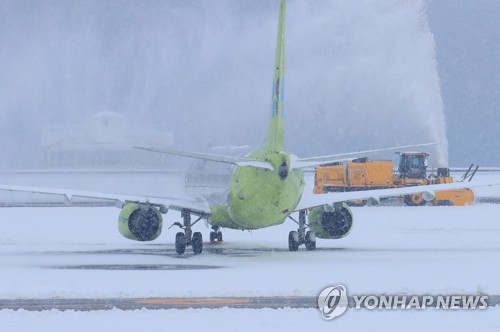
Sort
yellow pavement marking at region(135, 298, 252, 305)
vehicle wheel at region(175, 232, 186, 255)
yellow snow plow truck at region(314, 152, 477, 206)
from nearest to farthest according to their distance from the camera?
1. yellow pavement marking at region(135, 298, 252, 305)
2. vehicle wheel at region(175, 232, 186, 255)
3. yellow snow plow truck at region(314, 152, 477, 206)

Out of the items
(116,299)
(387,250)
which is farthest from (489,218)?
(116,299)

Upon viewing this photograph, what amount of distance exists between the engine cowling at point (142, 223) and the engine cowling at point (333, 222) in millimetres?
5467

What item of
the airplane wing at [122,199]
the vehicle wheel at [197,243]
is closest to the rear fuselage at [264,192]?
the airplane wing at [122,199]

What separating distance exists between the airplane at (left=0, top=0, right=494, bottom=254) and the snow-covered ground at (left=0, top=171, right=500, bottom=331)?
86cm

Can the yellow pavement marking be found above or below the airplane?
below

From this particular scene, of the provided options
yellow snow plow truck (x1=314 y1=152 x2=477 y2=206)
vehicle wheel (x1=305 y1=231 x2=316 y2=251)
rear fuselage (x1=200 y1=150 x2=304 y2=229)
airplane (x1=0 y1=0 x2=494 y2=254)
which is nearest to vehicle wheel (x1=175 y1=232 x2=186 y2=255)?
airplane (x1=0 y1=0 x2=494 y2=254)

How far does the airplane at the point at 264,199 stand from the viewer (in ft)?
106

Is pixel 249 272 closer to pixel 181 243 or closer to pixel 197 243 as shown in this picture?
pixel 181 243

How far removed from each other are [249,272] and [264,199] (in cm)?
437

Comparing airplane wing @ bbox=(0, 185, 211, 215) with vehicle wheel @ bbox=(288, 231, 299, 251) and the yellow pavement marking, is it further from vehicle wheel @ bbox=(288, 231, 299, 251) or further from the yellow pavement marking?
the yellow pavement marking

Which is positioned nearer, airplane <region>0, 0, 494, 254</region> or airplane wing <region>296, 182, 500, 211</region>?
airplane <region>0, 0, 494, 254</region>

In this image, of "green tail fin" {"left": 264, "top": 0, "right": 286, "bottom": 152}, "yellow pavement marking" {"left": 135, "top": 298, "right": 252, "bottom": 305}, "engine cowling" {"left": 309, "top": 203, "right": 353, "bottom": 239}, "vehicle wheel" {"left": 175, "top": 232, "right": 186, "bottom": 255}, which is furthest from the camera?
"engine cowling" {"left": 309, "top": 203, "right": 353, "bottom": 239}

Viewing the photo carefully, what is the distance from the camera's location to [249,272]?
2870cm

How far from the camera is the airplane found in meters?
32.4
